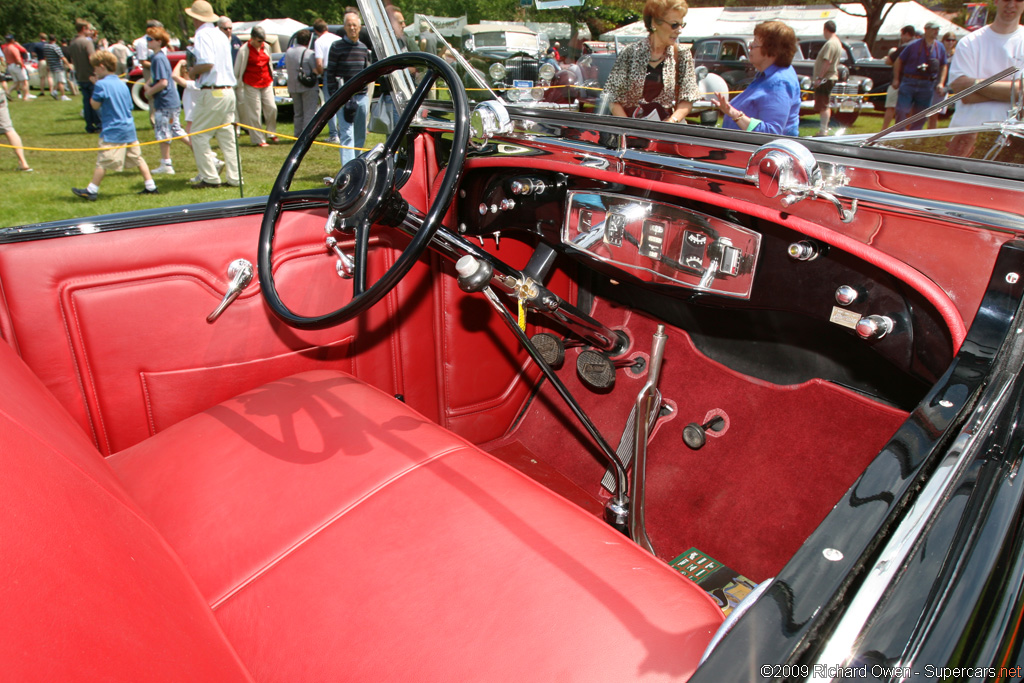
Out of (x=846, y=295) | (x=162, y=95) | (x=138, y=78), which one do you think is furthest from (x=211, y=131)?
(x=138, y=78)

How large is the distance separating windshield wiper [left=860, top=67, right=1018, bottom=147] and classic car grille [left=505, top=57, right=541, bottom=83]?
880 mm

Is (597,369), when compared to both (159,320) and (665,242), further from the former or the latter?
(159,320)

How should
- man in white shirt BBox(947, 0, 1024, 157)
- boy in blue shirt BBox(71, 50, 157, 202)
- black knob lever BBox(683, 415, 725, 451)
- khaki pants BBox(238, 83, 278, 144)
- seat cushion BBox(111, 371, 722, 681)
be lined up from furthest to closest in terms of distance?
khaki pants BBox(238, 83, 278, 144) < boy in blue shirt BBox(71, 50, 157, 202) < black knob lever BBox(683, 415, 725, 451) < man in white shirt BBox(947, 0, 1024, 157) < seat cushion BBox(111, 371, 722, 681)

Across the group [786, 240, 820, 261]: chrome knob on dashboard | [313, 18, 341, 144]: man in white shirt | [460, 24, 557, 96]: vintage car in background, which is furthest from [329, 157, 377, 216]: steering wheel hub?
[313, 18, 341, 144]: man in white shirt

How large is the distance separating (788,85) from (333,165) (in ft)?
23.5

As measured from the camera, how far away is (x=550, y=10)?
1.66 metres

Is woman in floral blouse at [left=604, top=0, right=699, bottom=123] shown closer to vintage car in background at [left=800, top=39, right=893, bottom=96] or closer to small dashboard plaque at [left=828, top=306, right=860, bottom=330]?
vintage car in background at [left=800, top=39, right=893, bottom=96]

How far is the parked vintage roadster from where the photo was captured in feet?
2.39

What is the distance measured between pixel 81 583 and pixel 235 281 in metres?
1.04

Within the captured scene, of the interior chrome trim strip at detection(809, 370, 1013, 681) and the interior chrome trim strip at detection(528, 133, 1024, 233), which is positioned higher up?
the interior chrome trim strip at detection(528, 133, 1024, 233)

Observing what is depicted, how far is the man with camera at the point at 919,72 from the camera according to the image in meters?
1.13

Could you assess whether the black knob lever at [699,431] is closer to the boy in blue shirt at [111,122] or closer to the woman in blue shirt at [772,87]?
the woman in blue shirt at [772,87]

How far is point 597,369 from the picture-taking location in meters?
2.02

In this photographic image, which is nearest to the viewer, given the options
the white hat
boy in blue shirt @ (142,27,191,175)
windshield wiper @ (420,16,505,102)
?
windshield wiper @ (420,16,505,102)
